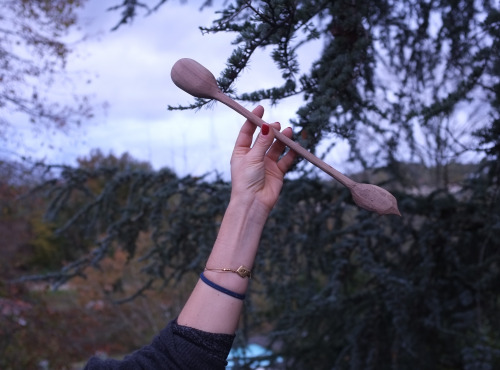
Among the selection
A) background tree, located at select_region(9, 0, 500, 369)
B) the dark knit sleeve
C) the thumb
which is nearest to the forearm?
the dark knit sleeve


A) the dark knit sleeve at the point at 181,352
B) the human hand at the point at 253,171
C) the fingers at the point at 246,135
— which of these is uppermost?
the fingers at the point at 246,135

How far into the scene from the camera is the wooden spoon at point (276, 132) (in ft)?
4.81

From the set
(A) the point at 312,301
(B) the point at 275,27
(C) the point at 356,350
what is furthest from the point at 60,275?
(B) the point at 275,27

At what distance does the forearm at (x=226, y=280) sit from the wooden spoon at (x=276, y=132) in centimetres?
21

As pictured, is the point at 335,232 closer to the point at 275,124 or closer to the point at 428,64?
the point at 428,64

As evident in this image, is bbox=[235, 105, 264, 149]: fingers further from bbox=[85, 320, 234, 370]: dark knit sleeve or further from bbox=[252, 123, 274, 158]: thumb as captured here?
bbox=[85, 320, 234, 370]: dark knit sleeve

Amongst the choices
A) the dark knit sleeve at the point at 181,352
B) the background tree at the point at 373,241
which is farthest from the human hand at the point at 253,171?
the background tree at the point at 373,241

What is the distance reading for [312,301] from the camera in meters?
3.55

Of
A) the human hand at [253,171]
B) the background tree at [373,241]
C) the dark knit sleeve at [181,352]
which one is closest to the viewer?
the dark knit sleeve at [181,352]

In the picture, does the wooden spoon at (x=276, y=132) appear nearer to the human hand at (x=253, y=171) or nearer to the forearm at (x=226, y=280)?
the human hand at (x=253, y=171)

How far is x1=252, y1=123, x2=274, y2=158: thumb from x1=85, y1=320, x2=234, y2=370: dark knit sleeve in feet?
1.46

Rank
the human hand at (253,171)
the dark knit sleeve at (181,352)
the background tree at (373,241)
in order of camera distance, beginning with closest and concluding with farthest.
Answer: the dark knit sleeve at (181,352)
the human hand at (253,171)
the background tree at (373,241)

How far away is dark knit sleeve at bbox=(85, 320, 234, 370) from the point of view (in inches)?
51.6

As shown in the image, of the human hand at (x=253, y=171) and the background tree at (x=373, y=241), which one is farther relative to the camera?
the background tree at (x=373, y=241)
